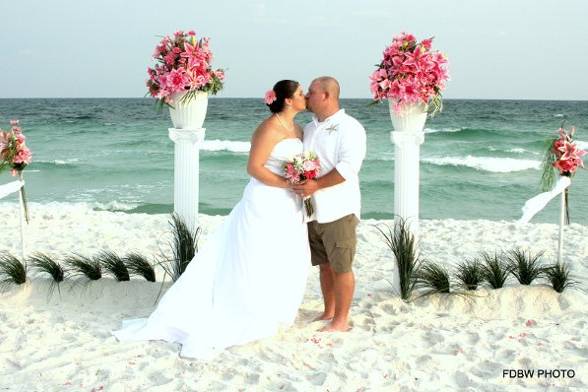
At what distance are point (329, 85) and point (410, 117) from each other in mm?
917

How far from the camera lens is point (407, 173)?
18.7 feet

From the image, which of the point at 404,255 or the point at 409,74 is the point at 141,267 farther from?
the point at 409,74

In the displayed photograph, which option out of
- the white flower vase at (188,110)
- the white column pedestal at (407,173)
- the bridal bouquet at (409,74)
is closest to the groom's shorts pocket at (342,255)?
the white column pedestal at (407,173)

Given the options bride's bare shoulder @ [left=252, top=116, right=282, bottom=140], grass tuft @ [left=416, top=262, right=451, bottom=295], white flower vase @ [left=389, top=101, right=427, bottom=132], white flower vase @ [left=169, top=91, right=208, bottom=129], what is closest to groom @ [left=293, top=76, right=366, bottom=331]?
bride's bare shoulder @ [left=252, top=116, right=282, bottom=140]

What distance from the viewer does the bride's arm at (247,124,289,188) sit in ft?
16.4

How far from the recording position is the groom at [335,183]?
16.2 ft

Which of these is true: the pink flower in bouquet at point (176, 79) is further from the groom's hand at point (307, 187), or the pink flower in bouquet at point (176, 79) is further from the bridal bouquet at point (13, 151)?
the bridal bouquet at point (13, 151)

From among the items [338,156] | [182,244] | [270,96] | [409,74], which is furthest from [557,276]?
[182,244]

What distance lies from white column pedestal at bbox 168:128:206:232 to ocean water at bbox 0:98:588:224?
26.4 feet

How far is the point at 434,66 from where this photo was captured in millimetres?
5410

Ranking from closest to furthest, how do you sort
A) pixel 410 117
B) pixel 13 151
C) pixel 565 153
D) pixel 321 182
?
pixel 321 182, pixel 410 117, pixel 565 153, pixel 13 151

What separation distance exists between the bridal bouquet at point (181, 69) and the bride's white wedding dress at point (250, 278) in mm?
1113

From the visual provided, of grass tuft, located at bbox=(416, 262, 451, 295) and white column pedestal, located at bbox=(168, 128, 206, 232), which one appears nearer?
grass tuft, located at bbox=(416, 262, 451, 295)

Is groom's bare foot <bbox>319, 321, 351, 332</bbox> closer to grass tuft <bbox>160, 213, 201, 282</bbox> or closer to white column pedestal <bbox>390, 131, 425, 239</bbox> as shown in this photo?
white column pedestal <bbox>390, 131, 425, 239</bbox>
